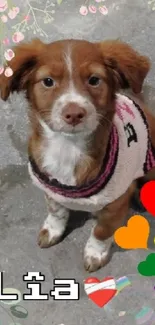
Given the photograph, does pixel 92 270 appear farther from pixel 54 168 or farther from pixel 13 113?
pixel 13 113

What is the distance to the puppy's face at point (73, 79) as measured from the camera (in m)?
1.53

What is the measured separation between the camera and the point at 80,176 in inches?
69.1

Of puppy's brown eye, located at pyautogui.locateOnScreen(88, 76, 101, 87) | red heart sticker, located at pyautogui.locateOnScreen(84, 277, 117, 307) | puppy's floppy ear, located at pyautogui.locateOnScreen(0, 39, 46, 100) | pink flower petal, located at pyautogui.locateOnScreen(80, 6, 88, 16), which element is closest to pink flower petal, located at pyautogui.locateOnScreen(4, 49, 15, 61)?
puppy's floppy ear, located at pyautogui.locateOnScreen(0, 39, 46, 100)

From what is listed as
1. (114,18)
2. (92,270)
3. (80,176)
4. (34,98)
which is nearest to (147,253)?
(92,270)

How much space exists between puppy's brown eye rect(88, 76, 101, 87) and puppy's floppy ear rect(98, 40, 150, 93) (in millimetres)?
77

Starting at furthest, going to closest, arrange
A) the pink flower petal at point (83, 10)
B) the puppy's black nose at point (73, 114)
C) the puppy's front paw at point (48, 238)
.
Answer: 1. the pink flower petal at point (83, 10)
2. the puppy's front paw at point (48, 238)
3. the puppy's black nose at point (73, 114)

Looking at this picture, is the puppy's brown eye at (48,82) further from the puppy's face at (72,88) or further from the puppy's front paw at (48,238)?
the puppy's front paw at (48,238)

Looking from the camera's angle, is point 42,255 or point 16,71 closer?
point 16,71

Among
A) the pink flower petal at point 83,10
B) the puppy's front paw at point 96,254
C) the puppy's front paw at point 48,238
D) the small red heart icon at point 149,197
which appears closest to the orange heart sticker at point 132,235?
the small red heart icon at point 149,197

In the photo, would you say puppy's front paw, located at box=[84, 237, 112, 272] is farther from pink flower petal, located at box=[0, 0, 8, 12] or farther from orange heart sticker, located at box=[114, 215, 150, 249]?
pink flower petal, located at box=[0, 0, 8, 12]

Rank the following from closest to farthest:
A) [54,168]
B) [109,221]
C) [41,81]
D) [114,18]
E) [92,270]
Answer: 1. [41,81]
2. [54,168]
3. [109,221]
4. [92,270]
5. [114,18]

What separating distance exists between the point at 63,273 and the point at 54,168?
45 centimetres

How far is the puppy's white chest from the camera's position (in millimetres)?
1699

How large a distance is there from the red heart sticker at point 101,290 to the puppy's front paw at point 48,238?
18cm
